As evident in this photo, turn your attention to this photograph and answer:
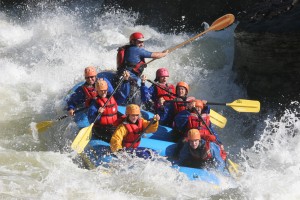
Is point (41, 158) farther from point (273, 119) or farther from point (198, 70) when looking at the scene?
point (198, 70)

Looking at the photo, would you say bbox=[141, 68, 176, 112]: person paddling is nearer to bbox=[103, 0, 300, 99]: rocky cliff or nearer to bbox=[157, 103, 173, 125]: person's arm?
bbox=[157, 103, 173, 125]: person's arm

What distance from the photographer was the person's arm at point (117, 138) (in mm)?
6359

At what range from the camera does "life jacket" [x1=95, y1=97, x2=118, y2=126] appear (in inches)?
276

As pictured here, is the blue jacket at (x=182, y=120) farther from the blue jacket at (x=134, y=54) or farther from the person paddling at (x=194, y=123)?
the blue jacket at (x=134, y=54)

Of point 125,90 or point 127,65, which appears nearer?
point 125,90

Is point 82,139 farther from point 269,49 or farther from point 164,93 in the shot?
point 269,49

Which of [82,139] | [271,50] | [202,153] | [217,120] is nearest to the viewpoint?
[202,153]

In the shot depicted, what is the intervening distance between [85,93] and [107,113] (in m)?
0.70

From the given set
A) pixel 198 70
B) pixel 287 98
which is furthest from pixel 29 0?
pixel 287 98

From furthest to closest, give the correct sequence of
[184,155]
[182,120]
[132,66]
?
[132,66] → [182,120] → [184,155]

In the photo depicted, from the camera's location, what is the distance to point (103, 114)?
23.0 feet

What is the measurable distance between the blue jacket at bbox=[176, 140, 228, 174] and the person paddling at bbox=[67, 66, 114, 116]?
160cm

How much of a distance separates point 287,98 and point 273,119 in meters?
0.43

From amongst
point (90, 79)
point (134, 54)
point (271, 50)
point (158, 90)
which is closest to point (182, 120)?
point (158, 90)
